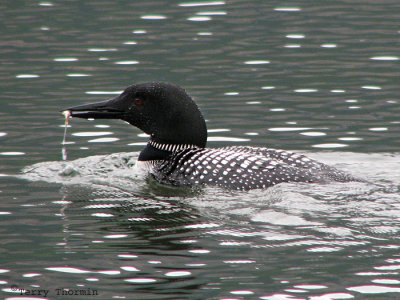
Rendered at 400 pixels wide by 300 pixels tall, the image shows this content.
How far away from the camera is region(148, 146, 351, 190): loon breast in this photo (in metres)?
7.52

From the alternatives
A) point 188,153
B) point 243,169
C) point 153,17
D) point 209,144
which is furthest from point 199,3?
point 243,169

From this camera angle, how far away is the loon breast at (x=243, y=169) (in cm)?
752

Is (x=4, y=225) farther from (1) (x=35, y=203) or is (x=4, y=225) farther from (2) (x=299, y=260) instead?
(2) (x=299, y=260)

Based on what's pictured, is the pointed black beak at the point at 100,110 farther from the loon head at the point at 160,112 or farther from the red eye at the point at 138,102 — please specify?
the red eye at the point at 138,102

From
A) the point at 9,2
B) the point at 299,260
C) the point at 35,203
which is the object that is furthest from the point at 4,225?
the point at 9,2

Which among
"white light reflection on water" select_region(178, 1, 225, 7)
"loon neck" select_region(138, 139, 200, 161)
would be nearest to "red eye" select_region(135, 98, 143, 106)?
"loon neck" select_region(138, 139, 200, 161)

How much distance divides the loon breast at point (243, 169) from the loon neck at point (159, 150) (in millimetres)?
195

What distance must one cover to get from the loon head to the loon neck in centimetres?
3

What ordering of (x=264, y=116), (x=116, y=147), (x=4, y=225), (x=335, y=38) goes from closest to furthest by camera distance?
(x=4, y=225), (x=116, y=147), (x=264, y=116), (x=335, y=38)

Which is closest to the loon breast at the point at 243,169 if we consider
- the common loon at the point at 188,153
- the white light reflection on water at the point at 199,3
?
the common loon at the point at 188,153

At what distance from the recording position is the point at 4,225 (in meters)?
6.95

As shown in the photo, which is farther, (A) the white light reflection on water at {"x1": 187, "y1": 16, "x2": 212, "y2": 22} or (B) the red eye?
(A) the white light reflection on water at {"x1": 187, "y1": 16, "x2": 212, "y2": 22}

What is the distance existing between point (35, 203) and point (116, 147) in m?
2.04

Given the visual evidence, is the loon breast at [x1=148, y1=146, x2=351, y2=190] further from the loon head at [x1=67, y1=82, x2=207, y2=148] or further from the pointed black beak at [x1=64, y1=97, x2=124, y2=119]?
the pointed black beak at [x1=64, y1=97, x2=124, y2=119]
